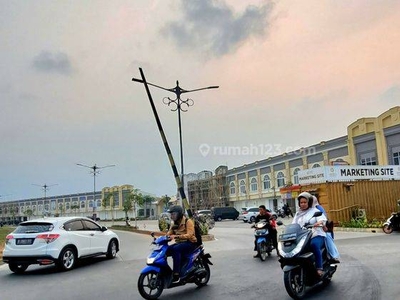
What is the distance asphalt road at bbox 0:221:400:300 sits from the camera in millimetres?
7522

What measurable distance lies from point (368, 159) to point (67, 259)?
38358mm

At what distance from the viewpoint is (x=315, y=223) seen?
745cm

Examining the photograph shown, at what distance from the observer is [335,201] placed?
24.0 m

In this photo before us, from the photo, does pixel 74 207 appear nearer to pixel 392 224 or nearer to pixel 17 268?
pixel 392 224

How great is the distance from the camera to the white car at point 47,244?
36.9 feet

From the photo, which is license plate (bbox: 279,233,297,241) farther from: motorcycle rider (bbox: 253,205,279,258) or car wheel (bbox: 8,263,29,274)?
car wheel (bbox: 8,263,29,274)

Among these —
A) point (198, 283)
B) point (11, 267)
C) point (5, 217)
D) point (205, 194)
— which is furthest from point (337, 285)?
point (5, 217)

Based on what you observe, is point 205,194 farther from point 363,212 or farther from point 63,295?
point 63,295

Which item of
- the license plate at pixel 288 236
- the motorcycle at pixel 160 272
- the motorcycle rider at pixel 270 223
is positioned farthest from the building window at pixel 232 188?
the license plate at pixel 288 236

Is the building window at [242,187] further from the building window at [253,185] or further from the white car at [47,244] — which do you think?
the white car at [47,244]

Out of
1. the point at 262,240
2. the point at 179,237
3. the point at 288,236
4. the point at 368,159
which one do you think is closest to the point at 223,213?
the point at 368,159

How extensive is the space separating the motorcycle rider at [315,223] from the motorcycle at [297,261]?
111mm

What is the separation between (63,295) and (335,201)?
18.9 meters

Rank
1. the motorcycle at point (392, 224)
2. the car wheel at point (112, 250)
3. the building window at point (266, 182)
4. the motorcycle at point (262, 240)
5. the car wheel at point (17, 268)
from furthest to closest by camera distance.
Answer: the building window at point (266, 182)
the motorcycle at point (392, 224)
the car wheel at point (112, 250)
the motorcycle at point (262, 240)
the car wheel at point (17, 268)
